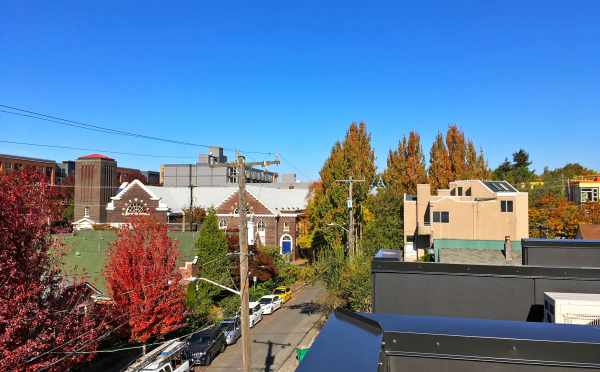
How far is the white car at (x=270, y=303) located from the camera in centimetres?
3109

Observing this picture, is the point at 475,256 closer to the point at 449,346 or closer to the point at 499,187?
the point at 449,346

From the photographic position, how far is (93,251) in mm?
30562

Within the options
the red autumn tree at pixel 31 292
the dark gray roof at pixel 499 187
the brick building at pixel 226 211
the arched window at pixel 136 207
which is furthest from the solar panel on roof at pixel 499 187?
the arched window at pixel 136 207

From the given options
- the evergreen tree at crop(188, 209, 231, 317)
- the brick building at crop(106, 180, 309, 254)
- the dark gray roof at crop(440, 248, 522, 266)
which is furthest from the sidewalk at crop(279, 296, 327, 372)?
the brick building at crop(106, 180, 309, 254)

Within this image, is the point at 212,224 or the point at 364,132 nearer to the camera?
the point at 212,224

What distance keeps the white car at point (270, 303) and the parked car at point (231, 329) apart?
4963 mm

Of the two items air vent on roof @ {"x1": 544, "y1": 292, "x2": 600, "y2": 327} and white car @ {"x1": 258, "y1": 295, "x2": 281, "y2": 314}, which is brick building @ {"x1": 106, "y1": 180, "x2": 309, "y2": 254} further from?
air vent on roof @ {"x1": 544, "y1": 292, "x2": 600, "y2": 327}

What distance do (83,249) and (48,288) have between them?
63.2 ft

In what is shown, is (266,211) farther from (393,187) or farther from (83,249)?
(83,249)

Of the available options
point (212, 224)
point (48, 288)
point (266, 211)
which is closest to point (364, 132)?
point (266, 211)

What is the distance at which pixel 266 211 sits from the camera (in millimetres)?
51594

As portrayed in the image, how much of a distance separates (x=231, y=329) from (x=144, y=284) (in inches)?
307

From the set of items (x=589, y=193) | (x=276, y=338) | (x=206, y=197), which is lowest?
(x=276, y=338)

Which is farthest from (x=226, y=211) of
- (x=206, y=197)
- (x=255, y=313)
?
(x=255, y=313)
